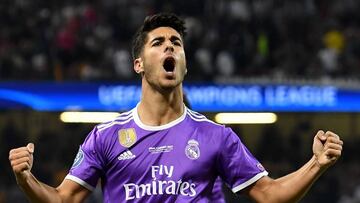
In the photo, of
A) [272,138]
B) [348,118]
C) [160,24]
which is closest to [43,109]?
[272,138]

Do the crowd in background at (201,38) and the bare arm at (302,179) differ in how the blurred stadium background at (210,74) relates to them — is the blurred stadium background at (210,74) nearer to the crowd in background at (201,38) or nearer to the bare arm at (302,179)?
the crowd in background at (201,38)

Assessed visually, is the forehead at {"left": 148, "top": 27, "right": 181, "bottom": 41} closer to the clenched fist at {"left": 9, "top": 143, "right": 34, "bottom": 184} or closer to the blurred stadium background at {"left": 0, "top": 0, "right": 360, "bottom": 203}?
the clenched fist at {"left": 9, "top": 143, "right": 34, "bottom": 184}

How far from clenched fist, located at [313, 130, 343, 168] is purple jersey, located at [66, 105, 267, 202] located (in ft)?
1.46

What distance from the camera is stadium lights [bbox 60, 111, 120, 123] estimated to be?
51.6 ft

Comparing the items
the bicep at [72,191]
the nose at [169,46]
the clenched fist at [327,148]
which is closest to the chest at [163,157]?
the bicep at [72,191]

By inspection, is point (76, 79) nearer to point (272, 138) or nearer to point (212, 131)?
point (272, 138)

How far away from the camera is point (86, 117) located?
15.7 m

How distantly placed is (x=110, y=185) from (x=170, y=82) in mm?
606

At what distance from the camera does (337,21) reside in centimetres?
1767

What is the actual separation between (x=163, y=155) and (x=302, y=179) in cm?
71

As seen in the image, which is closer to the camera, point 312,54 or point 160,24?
point 160,24

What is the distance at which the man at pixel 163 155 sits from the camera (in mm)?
4812

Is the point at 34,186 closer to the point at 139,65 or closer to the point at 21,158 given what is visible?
the point at 21,158

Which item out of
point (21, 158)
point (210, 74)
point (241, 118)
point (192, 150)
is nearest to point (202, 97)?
point (210, 74)
